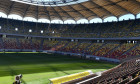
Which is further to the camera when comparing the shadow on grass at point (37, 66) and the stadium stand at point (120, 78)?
the shadow on grass at point (37, 66)

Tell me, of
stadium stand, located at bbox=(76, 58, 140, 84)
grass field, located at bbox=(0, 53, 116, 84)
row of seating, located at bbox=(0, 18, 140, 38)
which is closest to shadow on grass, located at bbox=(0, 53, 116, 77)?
grass field, located at bbox=(0, 53, 116, 84)

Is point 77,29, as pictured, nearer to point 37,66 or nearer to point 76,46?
point 76,46

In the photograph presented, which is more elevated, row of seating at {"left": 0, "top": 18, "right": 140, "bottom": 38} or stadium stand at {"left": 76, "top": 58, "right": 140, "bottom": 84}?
row of seating at {"left": 0, "top": 18, "right": 140, "bottom": 38}

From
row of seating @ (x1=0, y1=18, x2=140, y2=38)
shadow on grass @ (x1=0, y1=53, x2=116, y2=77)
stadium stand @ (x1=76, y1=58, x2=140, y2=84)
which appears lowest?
shadow on grass @ (x1=0, y1=53, x2=116, y2=77)

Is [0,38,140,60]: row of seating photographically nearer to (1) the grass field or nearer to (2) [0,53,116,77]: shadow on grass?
(2) [0,53,116,77]: shadow on grass

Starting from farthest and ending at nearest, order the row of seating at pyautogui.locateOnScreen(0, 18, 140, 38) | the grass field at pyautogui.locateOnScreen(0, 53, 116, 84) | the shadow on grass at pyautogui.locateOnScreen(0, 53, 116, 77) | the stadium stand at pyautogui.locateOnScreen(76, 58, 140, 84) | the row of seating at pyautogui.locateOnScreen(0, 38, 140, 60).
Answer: the row of seating at pyautogui.locateOnScreen(0, 18, 140, 38) < the row of seating at pyautogui.locateOnScreen(0, 38, 140, 60) < the shadow on grass at pyautogui.locateOnScreen(0, 53, 116, 77) < the grass field at pyautogui.locateOnScreen(0, 53, 116, 84) < the stadium stand at pyautogui.locateOnScreen(76, 58, 140, 84)

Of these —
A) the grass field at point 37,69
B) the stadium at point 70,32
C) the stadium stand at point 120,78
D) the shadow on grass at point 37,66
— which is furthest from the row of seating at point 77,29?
the stadium stand at point 120,78

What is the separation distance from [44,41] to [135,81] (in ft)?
183

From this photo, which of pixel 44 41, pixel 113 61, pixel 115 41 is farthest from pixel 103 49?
pixel 44 41

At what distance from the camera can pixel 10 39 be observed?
49406mm

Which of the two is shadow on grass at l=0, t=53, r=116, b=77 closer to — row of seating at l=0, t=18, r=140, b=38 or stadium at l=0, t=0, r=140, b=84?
stadium at l=0, t=0, r=140, b=84

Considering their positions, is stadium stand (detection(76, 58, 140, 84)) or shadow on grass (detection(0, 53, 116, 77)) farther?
shadow on grass (detection(0, 53, 116, 77))

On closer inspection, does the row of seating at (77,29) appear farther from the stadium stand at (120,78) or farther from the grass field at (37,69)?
the stadium stand at (120,78)

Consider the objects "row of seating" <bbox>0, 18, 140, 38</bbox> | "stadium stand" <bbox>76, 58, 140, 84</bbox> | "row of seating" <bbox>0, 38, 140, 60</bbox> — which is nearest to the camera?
"stadium stand" <bbox>76, 58, 140, 84</bbox>
